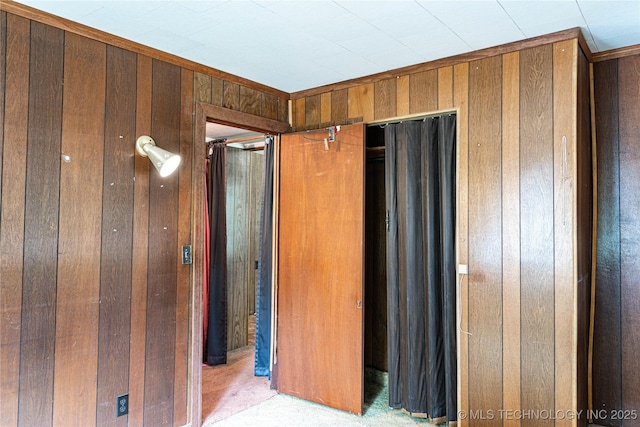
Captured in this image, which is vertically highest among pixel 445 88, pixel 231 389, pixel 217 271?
pixel 445 88

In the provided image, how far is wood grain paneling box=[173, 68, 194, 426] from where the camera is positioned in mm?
2605

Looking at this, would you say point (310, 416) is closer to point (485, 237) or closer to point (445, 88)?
point (485, 237)

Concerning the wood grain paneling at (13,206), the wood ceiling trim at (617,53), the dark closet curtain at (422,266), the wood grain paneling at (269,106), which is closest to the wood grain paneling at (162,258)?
the wood grain paneling at (13,206)

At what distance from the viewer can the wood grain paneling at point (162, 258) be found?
2.47 meters

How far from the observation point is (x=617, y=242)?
2.59 metres

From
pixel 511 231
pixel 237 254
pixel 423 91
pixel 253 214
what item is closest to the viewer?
pixel 511 231

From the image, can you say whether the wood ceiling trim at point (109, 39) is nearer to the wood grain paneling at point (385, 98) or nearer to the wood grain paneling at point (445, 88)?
the wood grain paneling at point (385, 98)

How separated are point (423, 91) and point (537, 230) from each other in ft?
3.77

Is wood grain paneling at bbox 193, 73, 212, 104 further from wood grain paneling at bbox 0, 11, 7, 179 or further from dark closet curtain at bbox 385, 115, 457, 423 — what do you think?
dark closet curtain at bbox 385, 115, 457, 423

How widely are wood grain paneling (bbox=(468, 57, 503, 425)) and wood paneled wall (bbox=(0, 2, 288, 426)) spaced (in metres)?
1.80

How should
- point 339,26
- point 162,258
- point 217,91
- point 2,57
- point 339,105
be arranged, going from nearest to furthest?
point 2,57 → point 339,26 → point 162,258 → point 217,91 → point 339,105

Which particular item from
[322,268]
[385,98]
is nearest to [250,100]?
[385,98]

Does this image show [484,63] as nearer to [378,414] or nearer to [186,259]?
[186,259]

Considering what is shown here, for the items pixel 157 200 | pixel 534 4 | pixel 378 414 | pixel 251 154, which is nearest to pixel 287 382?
pixel 378 414
